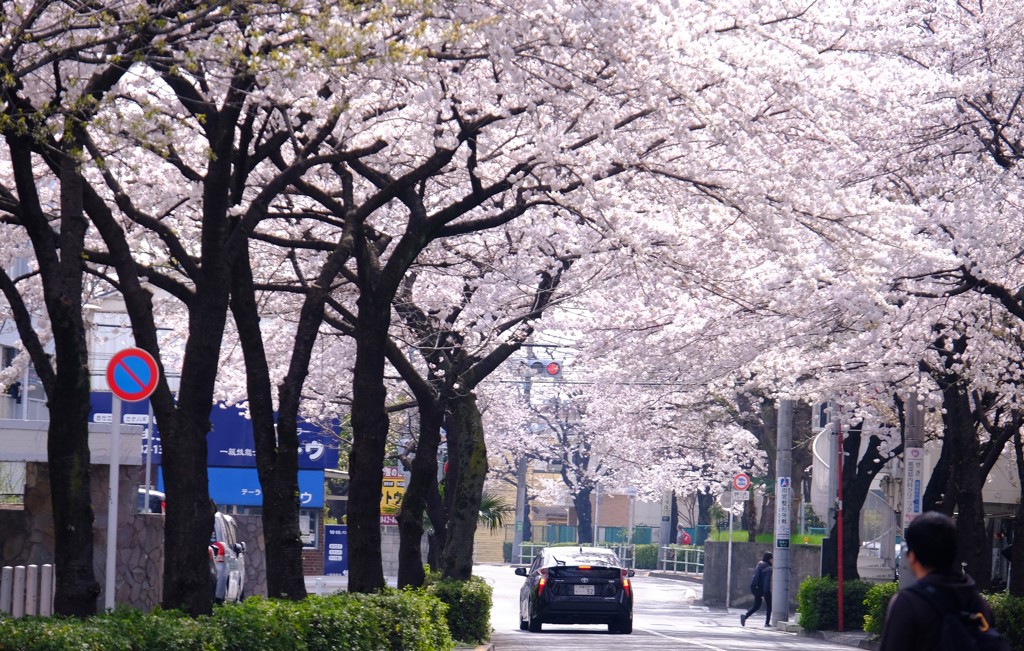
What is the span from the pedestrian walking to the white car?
16.2 m

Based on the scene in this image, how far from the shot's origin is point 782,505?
2984 centimetres

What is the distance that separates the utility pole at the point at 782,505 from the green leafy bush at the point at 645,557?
4289 centimetres

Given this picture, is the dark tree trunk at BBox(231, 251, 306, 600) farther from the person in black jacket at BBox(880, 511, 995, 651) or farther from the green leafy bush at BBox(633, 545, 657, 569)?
the green leafy bush at BBox(633, 545, 657, 569)

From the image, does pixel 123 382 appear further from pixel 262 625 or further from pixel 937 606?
pixel 937 606

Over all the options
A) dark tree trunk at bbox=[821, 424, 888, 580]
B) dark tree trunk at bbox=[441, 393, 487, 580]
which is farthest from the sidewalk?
dark tree trunk at bbox=[441, 393, 487, 580]

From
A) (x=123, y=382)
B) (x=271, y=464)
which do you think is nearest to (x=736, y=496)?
(x=271, y=464)

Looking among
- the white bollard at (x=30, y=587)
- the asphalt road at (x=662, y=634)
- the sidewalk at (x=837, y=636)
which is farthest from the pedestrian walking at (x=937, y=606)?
the sidewalk at (x=837, y=636)

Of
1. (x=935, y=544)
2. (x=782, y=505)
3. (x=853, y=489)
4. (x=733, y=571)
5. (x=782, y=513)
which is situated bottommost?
(x=733, y=571)

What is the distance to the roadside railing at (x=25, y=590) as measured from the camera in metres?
13.7

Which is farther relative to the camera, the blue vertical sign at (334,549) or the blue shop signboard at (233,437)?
the blue vertical sign at (334,549)

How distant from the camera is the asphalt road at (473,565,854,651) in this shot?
2128cm

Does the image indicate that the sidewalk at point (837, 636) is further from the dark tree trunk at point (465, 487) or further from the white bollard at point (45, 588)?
the white bollard at point (45, 588)

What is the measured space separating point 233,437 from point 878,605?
14.6 m

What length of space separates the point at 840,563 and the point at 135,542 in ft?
43.2
